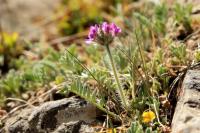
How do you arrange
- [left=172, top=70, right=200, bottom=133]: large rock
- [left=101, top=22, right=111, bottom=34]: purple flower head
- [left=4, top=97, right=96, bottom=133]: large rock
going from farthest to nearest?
[left=4, top=97, right=96, bottom=133]: large rock, [left=101, top=22, right=111, bottom=34]: purple flower head, [left=172, top=70, right=200, bottom=133]: large rock

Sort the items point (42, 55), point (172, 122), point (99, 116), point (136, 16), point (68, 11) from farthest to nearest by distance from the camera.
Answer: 1. point (68, 11)
2. point (42, 55)
3. point (136, 16)
4. point (99, 116)
5. point (172, 122)

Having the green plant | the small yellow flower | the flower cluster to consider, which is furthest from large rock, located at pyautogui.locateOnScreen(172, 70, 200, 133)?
the green plant

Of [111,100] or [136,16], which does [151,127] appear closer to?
[111,100]

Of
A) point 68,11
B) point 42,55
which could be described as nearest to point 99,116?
point 42,55

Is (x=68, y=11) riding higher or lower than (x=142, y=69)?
higher

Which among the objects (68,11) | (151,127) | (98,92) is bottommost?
(151,127)

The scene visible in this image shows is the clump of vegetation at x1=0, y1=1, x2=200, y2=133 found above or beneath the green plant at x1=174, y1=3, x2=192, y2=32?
beneath

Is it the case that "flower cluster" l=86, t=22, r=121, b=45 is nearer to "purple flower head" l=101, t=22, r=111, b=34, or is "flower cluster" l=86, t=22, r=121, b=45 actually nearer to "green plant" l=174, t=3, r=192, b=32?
"purple flower head" l=101, t=22, r=111, b=34
